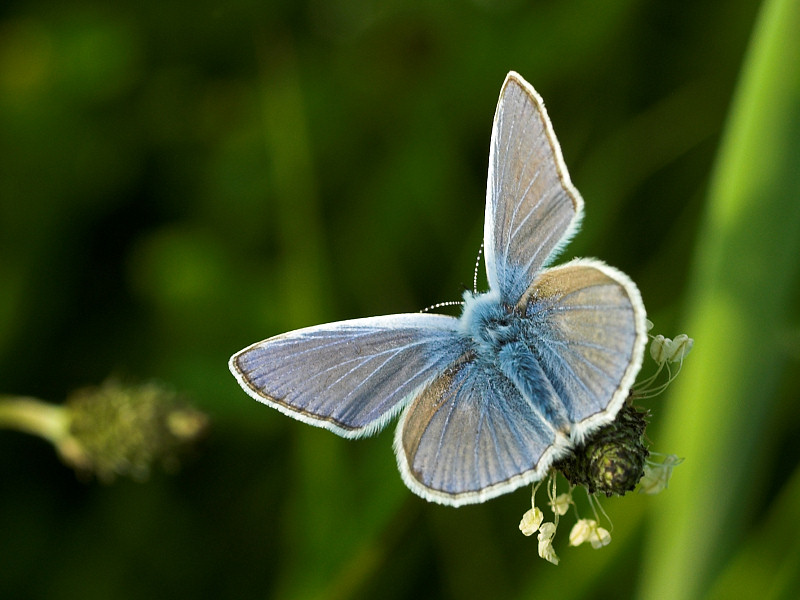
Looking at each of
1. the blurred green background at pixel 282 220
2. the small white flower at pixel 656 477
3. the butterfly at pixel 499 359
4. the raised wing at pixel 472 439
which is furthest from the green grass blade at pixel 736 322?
the raised wing at pixel 472 439

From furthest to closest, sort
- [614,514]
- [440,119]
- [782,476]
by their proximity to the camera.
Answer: [440,119], [782,476], [614,514]

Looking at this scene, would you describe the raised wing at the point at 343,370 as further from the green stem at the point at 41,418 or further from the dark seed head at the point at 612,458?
the green stem at the point at 41,418

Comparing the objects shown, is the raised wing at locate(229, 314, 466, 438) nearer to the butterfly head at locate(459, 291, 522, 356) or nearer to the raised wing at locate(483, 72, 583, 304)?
the butterfly head at locate(459, 291, 522, 356)

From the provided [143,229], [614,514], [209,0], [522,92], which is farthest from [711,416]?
[209,0]

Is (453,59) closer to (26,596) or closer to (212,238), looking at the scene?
(212,238)

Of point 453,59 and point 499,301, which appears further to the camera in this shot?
point 453,59

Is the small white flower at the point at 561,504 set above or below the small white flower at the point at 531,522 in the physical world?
above
